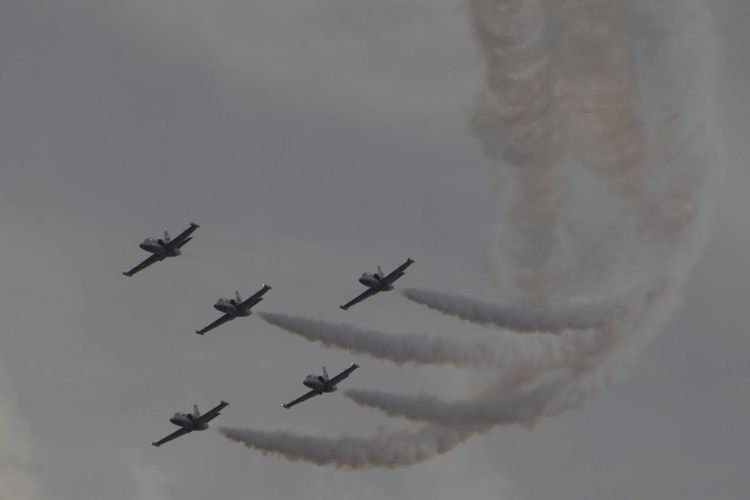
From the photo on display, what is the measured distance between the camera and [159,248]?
9662 cm

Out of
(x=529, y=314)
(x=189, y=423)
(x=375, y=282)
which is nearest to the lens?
(x=529, y=314)

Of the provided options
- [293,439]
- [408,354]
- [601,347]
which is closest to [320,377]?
[293,439]

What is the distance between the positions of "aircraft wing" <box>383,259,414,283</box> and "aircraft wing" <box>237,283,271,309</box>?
6.53m

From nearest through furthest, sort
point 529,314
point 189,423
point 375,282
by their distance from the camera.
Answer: point 529,314 → point 375,282 → point 189,423

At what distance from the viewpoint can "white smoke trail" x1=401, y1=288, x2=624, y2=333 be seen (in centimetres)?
8756

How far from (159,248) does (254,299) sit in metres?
5.73

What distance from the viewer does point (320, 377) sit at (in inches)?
4109

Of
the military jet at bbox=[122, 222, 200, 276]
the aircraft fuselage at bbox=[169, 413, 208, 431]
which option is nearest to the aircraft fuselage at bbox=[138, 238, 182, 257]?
the military jet at bbox=[122, 222, 200, 276]

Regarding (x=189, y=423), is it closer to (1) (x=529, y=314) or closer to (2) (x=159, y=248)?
(2) (x=159, y=248)

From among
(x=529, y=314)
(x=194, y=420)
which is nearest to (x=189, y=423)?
(x=194, y=420)

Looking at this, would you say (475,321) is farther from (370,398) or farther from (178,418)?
(178,418)

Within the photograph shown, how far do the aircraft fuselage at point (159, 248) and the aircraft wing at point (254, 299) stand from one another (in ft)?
Result: 14.7

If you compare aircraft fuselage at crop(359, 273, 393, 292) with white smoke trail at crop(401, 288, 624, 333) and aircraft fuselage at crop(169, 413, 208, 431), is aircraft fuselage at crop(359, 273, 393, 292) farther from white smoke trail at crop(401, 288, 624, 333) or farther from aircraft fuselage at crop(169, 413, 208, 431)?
aircraft fuselage at crop(169, 413, 208, 431)

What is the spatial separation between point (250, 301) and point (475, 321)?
47.2 feet
